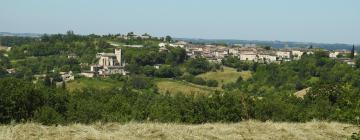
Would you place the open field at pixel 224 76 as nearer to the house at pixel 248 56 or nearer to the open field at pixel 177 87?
the open field at pixel 177 87

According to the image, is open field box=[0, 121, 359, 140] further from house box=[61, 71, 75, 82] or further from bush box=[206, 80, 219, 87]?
bush box=[206, 80, 219, 87]

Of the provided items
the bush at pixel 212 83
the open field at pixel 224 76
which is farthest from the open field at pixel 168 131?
the open field at pixel 224 76

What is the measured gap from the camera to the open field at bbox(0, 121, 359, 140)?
24.0ft

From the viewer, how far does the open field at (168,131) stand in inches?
288

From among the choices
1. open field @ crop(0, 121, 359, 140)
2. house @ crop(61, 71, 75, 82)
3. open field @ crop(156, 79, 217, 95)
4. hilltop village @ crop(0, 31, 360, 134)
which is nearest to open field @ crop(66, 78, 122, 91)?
hilltop village @ crop(0, 31, 360, 134)

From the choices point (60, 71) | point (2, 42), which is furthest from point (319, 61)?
point (2, 42)

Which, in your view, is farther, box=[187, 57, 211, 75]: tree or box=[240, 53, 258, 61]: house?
box=[240, 53, 258, 61]: house

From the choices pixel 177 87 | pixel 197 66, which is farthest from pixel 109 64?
pixel 177 87

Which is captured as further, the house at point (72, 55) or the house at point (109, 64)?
the house at point (72, 55)

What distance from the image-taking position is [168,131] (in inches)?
315

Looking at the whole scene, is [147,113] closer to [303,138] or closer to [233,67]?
[303,138]

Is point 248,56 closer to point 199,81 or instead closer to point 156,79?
point 199,81

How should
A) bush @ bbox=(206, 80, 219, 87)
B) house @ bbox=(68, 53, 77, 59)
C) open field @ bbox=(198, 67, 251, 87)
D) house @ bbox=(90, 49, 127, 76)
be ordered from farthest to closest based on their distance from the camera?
house @ bbox=(68, 53, 77, 59) < house @ bbox=(90, 49, 127, 76) < open field @ bbox=(198, 67, 251, 87) < bush @ bbox=(206, 80, 219, 87)

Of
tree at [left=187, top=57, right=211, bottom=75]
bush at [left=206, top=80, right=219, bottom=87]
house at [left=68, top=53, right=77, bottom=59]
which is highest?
house at [left=68, top=53, right=77, bottom=59]
